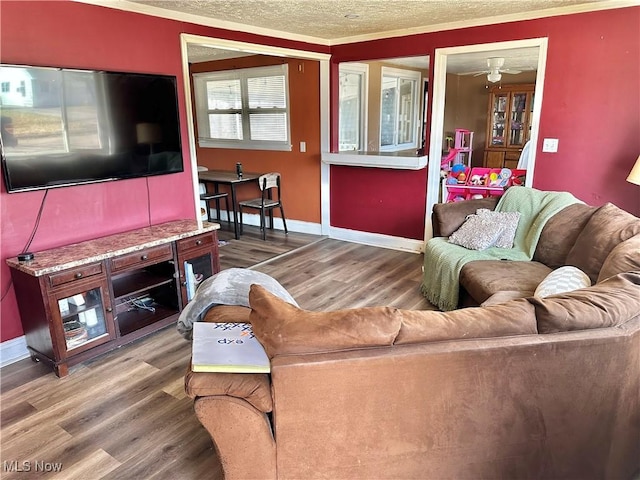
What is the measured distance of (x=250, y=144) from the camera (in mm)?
6109

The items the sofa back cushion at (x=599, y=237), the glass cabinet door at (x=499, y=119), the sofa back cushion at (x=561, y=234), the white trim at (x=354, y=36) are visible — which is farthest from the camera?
the glass cabinet door at (x=499, y=119)

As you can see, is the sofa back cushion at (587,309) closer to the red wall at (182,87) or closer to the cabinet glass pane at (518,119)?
the red wall at (182,87)

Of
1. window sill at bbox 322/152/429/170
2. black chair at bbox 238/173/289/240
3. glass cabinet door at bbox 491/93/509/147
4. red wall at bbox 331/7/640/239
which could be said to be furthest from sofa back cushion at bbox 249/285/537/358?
glass cabinet door at bbox 491/93/509/147

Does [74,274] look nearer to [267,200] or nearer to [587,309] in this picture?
[587,309]

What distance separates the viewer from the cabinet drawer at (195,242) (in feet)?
10.7

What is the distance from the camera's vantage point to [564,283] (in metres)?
2.26

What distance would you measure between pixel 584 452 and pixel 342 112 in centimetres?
481

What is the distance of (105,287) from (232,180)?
2824 millimetres

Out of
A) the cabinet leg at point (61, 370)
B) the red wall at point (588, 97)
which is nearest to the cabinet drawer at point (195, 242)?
the cabinet leg at point (61, 370)

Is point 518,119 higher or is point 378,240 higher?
point 518,119

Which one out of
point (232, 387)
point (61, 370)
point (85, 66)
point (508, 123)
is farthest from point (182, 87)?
point (508, 123)

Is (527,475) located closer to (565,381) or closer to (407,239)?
(565,381)

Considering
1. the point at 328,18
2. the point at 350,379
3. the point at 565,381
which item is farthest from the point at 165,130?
the point at 565,381

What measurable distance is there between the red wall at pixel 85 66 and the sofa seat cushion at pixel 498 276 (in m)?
2.43
